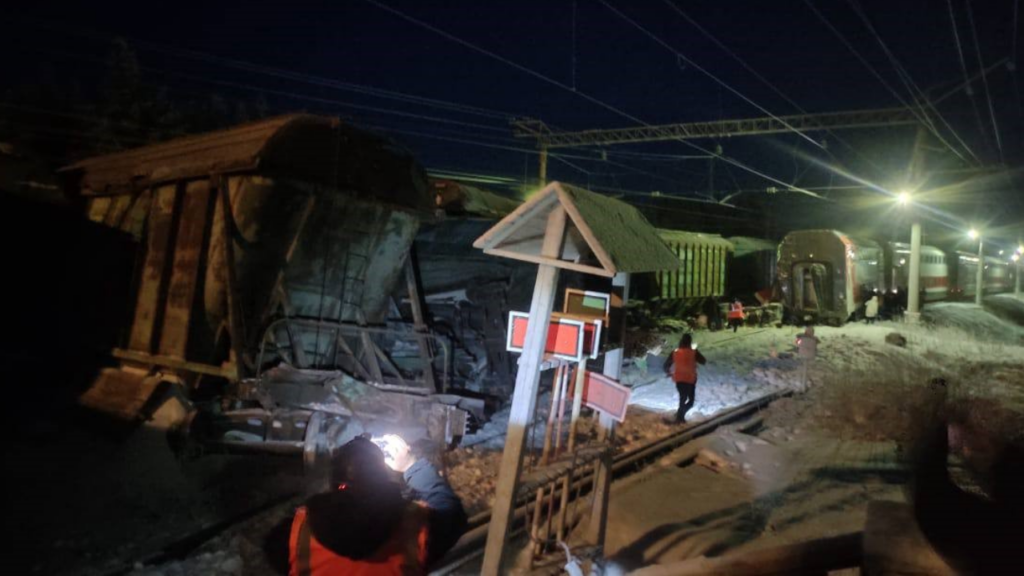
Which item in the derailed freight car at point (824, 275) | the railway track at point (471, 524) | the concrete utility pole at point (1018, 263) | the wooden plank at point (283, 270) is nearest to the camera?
the railway track at point (471, 524)

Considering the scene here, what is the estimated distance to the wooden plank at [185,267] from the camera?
22.0ft

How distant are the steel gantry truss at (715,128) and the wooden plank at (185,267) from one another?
1910cm

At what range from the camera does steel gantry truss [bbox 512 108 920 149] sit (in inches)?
787

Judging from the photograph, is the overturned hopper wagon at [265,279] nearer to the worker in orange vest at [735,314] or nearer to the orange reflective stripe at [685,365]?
the orange reflective stripe at [685,365]

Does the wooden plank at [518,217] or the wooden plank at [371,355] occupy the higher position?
the wooden plank at [518,217]

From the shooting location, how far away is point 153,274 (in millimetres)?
7199

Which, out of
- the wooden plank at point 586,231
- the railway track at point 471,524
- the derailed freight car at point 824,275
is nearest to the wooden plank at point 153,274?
the railway track at point 471,524

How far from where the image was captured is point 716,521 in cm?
582

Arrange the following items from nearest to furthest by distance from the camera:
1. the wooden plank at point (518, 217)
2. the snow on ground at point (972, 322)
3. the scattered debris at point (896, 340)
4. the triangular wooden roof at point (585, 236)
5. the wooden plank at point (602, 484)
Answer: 1. the triangular wooden roof at point (585, 236)
2. the wooden plank at point (518, 217)
3. the wooden plank at point (602, 484)
4. the scattered debris at point (896, 340)
5. the snow on ground at point (972, 322)

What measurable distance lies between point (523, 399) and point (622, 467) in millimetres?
4116

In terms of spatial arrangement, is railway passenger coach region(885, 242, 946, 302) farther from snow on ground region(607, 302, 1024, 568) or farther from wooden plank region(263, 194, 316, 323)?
wooden plank region(263, 194, 316, 323)

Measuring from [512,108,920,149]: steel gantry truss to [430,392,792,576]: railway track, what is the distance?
13695 millimetres

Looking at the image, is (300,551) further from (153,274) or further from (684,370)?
(684,370)

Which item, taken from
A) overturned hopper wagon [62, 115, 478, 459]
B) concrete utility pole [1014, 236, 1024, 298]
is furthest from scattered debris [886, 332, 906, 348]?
concrete utility pole [1014, 236, 1024, 298]
